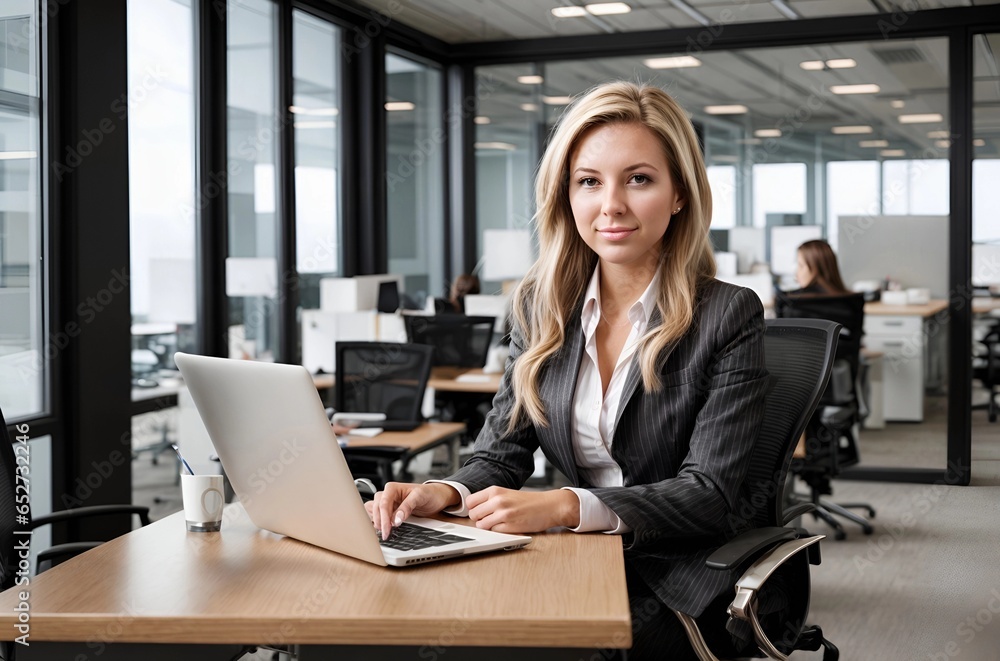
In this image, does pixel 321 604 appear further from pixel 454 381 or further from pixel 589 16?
pixel 589 16

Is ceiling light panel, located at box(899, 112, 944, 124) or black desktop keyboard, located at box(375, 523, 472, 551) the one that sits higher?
ceiling light panel, located at box(899, 112, 944, 124)

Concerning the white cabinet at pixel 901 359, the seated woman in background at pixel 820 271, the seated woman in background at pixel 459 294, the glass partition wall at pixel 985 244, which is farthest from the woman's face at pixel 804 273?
the seated woman in background at pixel 459 294

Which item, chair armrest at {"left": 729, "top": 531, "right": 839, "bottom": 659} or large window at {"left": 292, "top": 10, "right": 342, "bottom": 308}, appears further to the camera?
large window at {"left": 292, "top": 10, "right": 342, "bottom": 308}

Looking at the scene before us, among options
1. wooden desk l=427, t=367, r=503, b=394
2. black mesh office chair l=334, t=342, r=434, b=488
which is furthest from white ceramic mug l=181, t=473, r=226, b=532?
wooden desk l=427, t=367, r=503, b=394

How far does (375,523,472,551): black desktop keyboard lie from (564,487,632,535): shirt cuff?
0.67 ft

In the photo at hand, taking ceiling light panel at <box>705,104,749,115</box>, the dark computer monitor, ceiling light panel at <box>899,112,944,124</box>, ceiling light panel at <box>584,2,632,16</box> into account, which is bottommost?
the dark computer monitor

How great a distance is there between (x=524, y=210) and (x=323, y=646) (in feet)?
19.2

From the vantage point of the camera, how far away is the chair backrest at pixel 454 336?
562 centimetres

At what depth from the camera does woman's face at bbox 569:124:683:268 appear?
1.74m

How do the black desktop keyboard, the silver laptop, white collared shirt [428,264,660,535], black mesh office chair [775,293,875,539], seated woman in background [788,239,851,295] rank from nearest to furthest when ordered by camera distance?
1. the silver laptop
2. the black desktop keyboard
3. white collared shirt [428,264,660,535]
4. black mesh office chair [775,293,875,539]
5. seated woman in background [788,239,851,295]

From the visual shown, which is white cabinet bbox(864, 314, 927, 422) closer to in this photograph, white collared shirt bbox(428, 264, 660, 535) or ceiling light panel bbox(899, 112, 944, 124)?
ceiling light panel bbox(899, 112, 944, 124)

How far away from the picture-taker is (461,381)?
5.45m

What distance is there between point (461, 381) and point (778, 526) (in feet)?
11.6

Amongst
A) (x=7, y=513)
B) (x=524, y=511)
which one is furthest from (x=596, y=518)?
(x=7, y=513)
